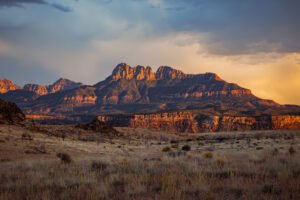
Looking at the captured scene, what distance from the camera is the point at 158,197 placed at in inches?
278

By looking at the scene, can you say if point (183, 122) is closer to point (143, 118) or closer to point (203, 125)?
point (203, 125)

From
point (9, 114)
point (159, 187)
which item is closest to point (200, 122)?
point (9, 114)

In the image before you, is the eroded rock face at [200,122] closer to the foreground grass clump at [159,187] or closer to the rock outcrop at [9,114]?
the rock outcrop at [9,114]

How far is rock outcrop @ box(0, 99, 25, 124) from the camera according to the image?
160 feet

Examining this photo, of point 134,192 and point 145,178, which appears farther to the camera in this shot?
point 145,178

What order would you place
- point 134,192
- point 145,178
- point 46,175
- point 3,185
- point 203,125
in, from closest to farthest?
point 134,192, point 3,185, point 145,178, point 46,175, point 203,125

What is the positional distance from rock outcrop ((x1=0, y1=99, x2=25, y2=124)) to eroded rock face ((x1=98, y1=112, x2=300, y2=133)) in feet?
393

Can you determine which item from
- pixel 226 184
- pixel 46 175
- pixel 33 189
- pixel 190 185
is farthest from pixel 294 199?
pixel 46 175

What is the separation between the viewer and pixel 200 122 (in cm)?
18788

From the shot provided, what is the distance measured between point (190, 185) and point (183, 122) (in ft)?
600

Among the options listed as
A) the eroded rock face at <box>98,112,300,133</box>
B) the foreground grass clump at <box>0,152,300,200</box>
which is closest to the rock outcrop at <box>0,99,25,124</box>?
the foreground grass clump at <box>0,152,300,200</box>

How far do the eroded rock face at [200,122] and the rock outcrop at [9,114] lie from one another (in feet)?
393

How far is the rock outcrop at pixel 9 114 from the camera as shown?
1914 inches

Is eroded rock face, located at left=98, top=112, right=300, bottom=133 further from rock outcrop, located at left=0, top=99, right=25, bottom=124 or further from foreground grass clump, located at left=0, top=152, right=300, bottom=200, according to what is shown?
foreground grass clump, located at left=0, top=152, right=300, bottom=200
